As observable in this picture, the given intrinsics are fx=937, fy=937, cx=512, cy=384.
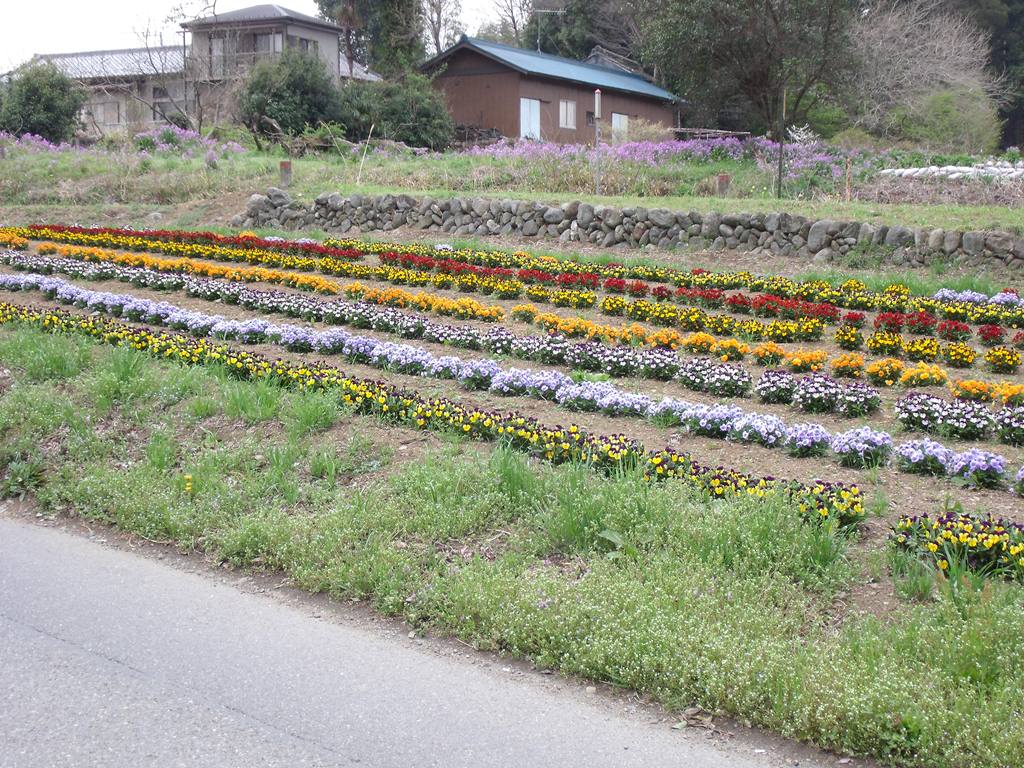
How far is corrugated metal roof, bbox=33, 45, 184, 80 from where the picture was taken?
137 ft

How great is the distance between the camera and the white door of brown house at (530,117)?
3616 centimetres

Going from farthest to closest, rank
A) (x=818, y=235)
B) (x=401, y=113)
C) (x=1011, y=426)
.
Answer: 1. (x=401, y=113)
2. (x=818, y=235)
3. (x=1011, y=426)

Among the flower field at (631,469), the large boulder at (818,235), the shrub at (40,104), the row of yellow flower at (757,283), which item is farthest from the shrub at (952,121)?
the shrub at (40,104)

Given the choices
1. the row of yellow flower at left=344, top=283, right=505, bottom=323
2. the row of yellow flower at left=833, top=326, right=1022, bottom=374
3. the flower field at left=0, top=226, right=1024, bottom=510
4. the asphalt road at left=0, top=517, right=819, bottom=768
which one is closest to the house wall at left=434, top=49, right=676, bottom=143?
the flower field at left=0, top=226, right=1024, bottom=510

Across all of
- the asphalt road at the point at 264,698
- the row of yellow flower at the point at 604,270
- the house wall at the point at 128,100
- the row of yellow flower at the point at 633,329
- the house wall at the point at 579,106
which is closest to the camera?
the asphalt road at the point at 264,698

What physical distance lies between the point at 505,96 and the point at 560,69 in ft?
9.41

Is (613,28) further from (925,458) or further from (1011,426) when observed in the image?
(925,458)

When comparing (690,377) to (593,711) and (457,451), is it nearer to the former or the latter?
(457,451)

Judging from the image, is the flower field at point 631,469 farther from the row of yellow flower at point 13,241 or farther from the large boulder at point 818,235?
the row of yellow flower at point 13,241

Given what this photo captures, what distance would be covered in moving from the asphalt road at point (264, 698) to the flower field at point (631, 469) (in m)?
0.28

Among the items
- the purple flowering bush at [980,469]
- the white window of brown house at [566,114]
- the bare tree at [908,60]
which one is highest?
the bare tree at [908,60]

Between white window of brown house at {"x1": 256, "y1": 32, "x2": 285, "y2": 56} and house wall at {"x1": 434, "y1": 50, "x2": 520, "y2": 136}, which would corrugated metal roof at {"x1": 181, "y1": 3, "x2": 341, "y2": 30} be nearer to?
white window of brown house at {"x1": 256, "y1": 32, "x2": 285, "y2": 56}

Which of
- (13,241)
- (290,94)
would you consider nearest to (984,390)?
(13,241)

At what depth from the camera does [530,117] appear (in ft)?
120
